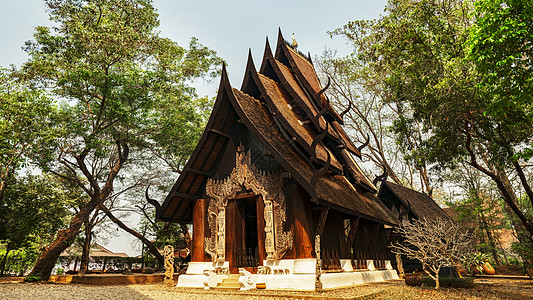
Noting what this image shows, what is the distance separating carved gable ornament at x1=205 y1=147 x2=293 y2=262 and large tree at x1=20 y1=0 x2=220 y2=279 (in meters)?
8.18

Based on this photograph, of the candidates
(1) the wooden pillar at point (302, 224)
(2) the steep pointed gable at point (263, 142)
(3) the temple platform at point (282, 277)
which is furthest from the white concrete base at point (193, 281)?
(1) the wooden pillar at point (302, 224)

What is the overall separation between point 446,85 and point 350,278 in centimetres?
753

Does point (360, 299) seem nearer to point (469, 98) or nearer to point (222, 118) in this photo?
point (222, 118)

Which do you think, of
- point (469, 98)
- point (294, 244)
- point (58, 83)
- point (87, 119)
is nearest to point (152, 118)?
point (87, 119)

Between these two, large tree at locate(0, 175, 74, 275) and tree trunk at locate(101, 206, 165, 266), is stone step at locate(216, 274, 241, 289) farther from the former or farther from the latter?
large tree at locate(0, 175, 74, 275)

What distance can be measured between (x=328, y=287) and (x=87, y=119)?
14.9m

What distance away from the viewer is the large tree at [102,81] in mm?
16438

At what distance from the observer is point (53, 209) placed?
2108 centimetres

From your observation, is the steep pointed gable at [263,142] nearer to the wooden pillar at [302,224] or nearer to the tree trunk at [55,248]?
the wooden pillar at [302,224]

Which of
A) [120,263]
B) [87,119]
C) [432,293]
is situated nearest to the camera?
[432,293]

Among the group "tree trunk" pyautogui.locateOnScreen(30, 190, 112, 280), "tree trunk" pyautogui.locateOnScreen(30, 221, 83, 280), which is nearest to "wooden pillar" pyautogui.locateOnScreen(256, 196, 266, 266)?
"tree trunk" pyautogui.locateOnScreen(30, 190, 112, 280)

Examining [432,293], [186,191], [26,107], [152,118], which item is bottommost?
[432,293]

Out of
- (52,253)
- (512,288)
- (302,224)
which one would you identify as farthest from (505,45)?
(52,253)

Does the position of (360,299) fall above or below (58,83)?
below
